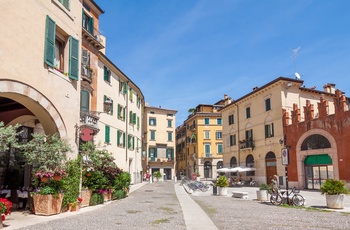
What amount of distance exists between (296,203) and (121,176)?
10484 millimetres

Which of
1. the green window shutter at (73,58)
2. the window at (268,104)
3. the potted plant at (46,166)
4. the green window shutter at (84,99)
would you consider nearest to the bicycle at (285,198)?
the potted plant at (46,166)

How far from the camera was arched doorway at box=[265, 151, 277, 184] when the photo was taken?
3458 cm

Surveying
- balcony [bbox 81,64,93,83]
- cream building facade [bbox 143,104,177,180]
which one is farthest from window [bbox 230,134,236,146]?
balcony [bbox 81,64,93,83]

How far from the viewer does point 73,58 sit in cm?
1446

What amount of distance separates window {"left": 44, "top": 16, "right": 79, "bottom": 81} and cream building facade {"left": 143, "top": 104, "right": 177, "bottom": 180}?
162 feet

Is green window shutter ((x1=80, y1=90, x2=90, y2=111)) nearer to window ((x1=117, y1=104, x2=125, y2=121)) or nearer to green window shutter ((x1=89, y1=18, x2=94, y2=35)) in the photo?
green window shutter ((x1=89, y1=18, x2=94, y2=35))

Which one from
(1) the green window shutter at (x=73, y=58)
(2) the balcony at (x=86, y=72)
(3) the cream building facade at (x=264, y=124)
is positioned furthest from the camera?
(3) the cream building facade at (x=264, y=124)

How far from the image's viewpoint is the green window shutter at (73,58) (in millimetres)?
14295

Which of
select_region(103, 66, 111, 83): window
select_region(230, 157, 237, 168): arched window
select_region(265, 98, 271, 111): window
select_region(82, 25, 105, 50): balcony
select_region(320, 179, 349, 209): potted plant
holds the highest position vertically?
select_region(82, 25, 105, 50): balcony

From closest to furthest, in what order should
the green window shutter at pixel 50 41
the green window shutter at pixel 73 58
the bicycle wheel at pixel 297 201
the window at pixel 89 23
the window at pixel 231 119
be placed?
1. the green window shutter at pixel 50 41
2. the green window shutter at pixel 73 58
3. the bicycle wheel at pixel 297 201
4. the window at pixel 89 23
5. the window at pixel 231 119

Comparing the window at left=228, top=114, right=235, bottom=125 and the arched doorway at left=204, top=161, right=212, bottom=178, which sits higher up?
the window at left=228, top=114, right=235, bottom=125

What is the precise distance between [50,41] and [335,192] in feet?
46.8

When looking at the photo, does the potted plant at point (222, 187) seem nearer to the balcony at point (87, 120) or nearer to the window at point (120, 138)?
the balcony at point (87, 120)

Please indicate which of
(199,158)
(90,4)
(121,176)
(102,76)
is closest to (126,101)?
(102,76)
